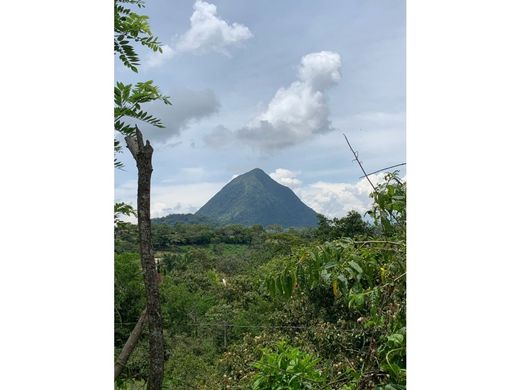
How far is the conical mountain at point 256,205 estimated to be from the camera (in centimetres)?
1023

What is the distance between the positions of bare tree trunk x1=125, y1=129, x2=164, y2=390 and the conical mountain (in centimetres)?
793

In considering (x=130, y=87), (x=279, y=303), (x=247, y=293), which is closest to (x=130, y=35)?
(x=130, y=87)

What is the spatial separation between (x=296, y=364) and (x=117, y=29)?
1.16 meters

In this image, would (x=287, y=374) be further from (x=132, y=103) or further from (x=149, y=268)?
(x=132, y=103)

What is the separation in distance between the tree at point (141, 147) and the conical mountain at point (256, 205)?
7928 millimetres

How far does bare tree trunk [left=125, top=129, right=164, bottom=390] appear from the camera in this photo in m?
1.56

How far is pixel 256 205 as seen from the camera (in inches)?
432

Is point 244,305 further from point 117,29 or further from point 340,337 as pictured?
point 117,29

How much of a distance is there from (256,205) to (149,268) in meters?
9.40

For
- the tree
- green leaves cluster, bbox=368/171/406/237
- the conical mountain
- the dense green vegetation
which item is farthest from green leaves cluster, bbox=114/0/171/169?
the conical mountain
